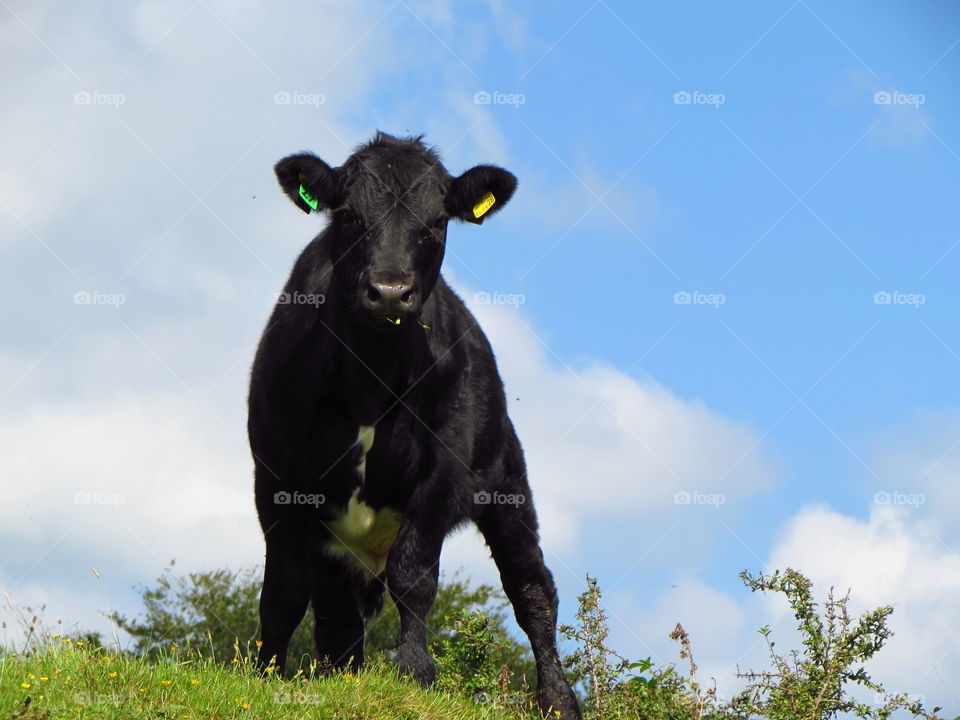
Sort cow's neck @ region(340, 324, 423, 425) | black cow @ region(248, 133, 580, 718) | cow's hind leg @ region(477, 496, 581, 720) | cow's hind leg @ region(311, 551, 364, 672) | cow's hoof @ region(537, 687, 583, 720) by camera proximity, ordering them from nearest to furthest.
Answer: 1. black cow @ region(248, 133, 580, 718)
2. cow's neck @ region(340, 324, 423, 425)
3. cow's hoof @ region(537, 687, 583, 720)
4. cow's hind leg @ region(311, 551, 364, 672)
5. cow's hind leg @ region(477, 496, 581, 720)

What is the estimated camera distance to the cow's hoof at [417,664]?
24.5 ft

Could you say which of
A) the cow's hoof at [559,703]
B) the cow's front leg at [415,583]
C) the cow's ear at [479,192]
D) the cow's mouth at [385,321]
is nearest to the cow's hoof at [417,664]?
the cow's front leg at [415,583]

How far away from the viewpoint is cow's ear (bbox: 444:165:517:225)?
8.38 metres

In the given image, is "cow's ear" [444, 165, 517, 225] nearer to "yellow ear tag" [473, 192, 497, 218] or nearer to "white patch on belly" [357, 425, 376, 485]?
"yellow ear tag" [473, 192, 497, 218]

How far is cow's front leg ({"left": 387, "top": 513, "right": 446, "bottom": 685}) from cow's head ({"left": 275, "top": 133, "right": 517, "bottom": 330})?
1.48 meters

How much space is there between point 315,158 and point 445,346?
5.36ft

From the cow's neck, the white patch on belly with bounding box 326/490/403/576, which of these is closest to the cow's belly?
the white patch on belly with bounding box 326/490/403/576

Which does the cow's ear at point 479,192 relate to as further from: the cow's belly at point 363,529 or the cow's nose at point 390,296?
the cow's belly at point 363,529

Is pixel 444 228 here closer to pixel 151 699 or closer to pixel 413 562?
pixel 413 562

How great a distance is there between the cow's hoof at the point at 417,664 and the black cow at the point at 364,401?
6 centimetres

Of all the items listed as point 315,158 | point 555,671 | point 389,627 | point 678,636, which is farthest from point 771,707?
point 389,627

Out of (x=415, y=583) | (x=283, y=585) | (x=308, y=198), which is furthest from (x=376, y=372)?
(x=283, y=585)

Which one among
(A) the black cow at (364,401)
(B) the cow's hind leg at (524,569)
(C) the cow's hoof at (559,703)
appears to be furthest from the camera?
(B) the cow's hind leg at (524,569)

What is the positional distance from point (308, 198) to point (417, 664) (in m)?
3.24
